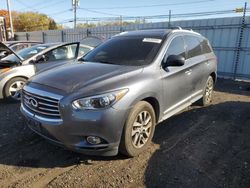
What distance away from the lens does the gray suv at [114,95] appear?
10.3 feet

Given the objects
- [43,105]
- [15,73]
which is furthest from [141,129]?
[15,73]

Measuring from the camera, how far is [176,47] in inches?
184

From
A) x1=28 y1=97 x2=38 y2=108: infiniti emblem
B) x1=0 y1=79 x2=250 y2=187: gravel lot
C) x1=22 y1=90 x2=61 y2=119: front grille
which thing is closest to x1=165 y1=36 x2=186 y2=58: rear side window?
x1=0 y1=79 x2=250 y2=187: gravel lot

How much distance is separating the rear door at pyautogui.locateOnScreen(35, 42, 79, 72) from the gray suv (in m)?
2.61

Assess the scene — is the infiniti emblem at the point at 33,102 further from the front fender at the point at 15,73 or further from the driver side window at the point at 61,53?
the driver side window at the point at 61,53

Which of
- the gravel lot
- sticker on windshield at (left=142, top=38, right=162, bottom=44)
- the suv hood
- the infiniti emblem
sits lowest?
the gravel lot

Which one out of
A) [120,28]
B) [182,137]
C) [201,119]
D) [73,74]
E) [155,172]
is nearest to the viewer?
[155,172]

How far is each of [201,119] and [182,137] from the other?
1.14 meters

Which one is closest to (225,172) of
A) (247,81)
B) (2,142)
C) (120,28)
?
(2,142)

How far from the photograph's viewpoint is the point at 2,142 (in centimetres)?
419

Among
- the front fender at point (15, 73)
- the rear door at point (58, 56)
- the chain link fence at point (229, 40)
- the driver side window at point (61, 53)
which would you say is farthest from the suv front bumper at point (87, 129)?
the chain link fence at point (229, 40)

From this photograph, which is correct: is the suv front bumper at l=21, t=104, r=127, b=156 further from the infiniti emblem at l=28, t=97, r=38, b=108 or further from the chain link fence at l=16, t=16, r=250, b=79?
the chain link fence at l=16, t=16, r=250, b=79

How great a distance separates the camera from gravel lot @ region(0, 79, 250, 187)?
125 inches

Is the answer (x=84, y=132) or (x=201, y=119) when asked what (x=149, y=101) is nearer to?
(x=84, y=132)
